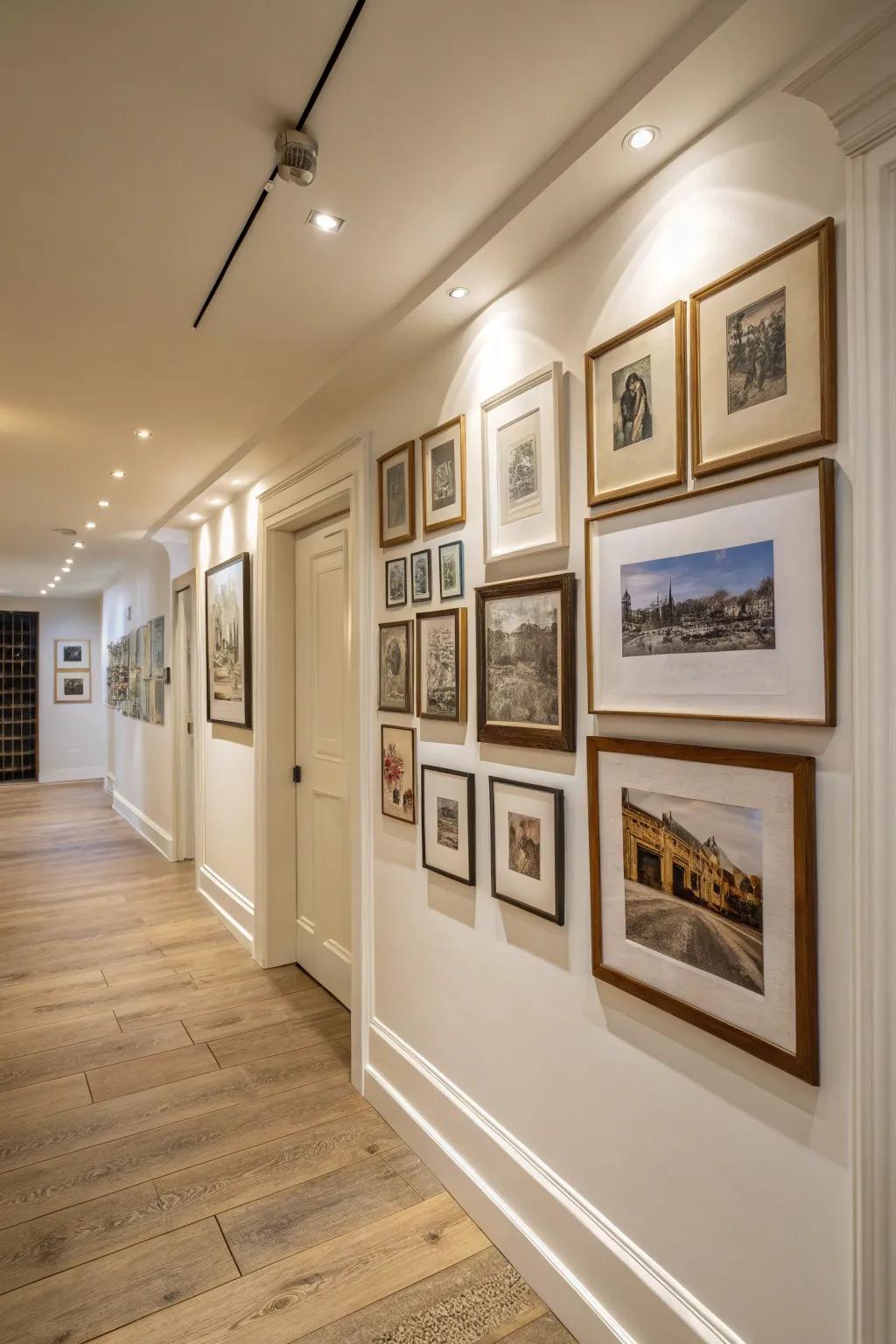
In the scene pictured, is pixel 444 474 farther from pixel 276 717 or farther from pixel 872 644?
pixel 276 717

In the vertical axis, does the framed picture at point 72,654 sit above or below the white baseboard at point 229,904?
above

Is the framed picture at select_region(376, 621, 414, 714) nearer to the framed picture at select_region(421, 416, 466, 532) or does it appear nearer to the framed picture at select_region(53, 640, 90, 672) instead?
the framed picture at select_region(421, 416, 466, 532)

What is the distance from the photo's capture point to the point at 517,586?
1865 mm

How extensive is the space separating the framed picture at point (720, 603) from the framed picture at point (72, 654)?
419 inches

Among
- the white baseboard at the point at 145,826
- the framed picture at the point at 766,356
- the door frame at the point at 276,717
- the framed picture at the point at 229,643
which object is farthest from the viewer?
the white baseboard at the point at 145,826

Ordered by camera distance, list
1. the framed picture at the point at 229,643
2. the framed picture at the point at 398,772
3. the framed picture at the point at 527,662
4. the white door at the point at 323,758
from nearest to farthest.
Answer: the framed picture at the point at 527,662 → the framed picture at the point at 398,772 → the white door at the point at 323,758 → the framed picture at the point at 229,643

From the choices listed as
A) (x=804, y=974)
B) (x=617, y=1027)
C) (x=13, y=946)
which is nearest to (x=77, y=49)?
(x=804, y=974)

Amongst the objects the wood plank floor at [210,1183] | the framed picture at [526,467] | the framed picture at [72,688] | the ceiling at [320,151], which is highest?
the ceiling at [320,151]

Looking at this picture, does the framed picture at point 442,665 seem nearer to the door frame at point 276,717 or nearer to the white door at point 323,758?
the white door at point 323,758

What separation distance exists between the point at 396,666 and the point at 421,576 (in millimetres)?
346

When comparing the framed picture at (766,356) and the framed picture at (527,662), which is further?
the framed picture at (527,662)

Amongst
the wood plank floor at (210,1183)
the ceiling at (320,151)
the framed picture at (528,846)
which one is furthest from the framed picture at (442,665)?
the wood plank floor at (210,1183)

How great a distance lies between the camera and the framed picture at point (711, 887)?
3.93 ft

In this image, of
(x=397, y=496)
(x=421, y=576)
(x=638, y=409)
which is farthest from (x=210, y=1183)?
(x=638, y=409)
